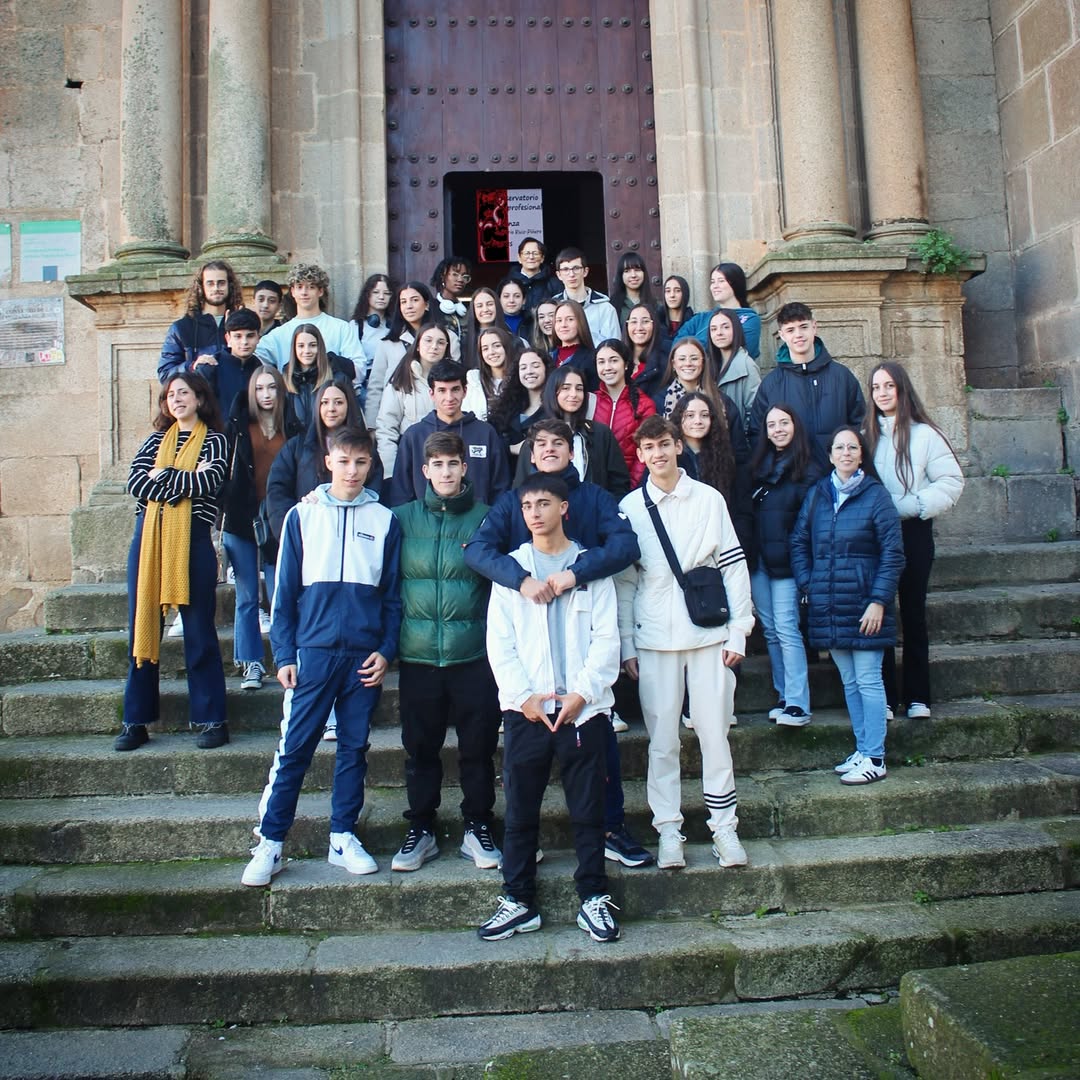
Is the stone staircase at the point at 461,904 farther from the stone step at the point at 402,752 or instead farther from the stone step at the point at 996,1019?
the stone step at the point at 996,1019

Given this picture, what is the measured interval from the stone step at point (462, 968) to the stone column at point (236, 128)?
509 centimetres

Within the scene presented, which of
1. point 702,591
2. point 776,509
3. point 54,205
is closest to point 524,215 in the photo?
point 54,205

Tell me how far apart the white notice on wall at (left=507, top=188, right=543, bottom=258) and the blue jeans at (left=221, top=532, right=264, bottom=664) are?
17.1 feet

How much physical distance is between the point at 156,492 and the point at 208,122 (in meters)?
3.85

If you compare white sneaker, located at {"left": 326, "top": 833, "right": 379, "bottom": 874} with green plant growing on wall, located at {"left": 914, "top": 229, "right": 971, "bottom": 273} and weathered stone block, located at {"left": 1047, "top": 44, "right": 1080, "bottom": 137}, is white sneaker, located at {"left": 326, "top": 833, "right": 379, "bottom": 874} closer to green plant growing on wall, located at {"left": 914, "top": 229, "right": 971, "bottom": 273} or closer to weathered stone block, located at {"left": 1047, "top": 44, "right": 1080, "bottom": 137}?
green plant growing on wall, located at {"left": 914, "top": 229, "right": 971, "bottom": 273}

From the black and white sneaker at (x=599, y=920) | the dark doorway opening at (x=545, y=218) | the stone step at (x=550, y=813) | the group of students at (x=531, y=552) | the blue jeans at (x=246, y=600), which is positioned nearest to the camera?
the black and white sneaker at (x=599, y=920)

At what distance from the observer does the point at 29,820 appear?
14.5 ft

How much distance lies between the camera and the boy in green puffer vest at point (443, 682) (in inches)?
167

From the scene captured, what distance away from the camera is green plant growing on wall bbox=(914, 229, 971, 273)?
739 cm

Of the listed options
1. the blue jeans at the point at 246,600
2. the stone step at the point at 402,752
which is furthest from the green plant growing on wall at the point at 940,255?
the blue jeans at the point at 246,600

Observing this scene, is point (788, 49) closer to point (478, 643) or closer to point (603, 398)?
point (603, 398)

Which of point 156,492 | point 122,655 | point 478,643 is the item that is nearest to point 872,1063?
point 478,643

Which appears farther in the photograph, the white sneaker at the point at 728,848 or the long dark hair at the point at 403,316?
the long dark hair at the point at 403,316

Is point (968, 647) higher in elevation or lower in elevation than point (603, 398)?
lower
